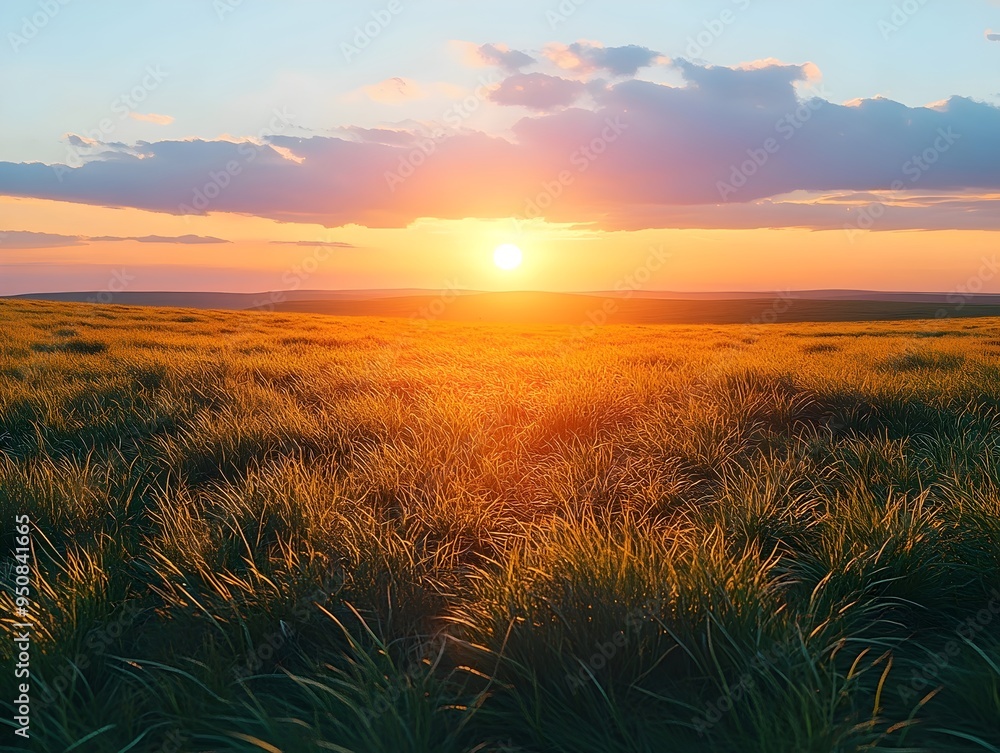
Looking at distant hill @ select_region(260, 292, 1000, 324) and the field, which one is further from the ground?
distant hill @ select_region(260, 292, 1000, 324)

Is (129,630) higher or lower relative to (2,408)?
lower

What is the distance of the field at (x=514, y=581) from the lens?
2018mm

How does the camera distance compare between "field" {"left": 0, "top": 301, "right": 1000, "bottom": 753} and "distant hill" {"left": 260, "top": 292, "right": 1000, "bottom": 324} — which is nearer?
"field" {"left": 0, "top": 301, "right": 1000, "bottom": 753}

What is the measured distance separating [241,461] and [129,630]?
85.7 inches

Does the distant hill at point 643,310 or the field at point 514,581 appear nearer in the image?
the field at point 514,581

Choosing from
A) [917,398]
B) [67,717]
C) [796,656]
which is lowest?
[67,717]

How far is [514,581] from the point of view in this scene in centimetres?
253

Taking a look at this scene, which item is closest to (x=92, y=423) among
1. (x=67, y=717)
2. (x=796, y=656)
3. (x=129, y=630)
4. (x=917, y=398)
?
(x=129, y=630)

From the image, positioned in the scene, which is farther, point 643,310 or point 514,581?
point 643,310

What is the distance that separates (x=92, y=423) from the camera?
18.4ft

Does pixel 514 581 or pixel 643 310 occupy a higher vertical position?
pixel 643 310

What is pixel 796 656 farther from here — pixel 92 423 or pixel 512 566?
pixel 92 423

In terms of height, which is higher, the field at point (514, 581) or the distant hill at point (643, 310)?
the distant hill at point (643, 310)

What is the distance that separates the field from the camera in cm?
202
